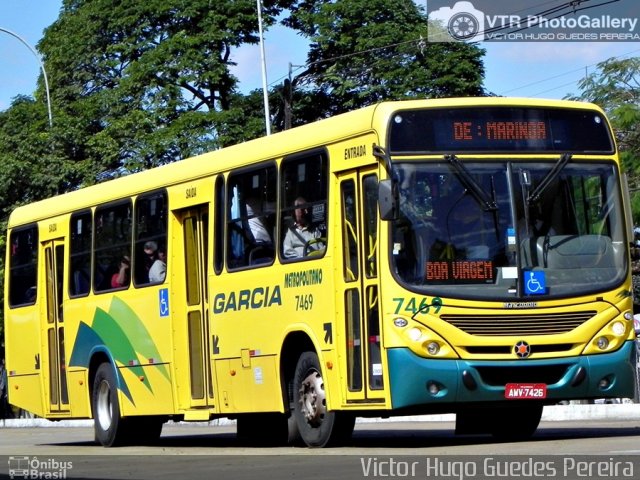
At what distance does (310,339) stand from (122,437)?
17.5 ft

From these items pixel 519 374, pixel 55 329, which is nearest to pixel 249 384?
pixel 519 374

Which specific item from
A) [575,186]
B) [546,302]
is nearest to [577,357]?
[546,302]

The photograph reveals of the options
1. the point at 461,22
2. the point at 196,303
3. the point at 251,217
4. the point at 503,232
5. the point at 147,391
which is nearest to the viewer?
the point at 503,232

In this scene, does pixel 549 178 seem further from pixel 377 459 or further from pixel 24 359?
pixel 24 359

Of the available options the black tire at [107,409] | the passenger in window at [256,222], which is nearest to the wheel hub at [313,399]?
the passenger in window at [256,222]

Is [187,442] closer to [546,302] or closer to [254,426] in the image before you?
[254,426]

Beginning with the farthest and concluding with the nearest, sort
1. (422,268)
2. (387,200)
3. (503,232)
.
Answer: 1. (503,232)
2. (422,268)
3. (387,200)

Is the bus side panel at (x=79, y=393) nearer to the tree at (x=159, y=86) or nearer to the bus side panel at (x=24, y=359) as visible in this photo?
the bus side panel at (x=24, y=359)

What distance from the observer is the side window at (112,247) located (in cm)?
1973

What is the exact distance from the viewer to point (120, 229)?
19906 millimetres

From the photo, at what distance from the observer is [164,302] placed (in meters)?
18.7

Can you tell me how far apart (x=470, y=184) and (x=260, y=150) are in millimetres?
3072

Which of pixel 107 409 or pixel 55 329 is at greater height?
pixel 55 329

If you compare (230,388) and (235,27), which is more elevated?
(235,27)
